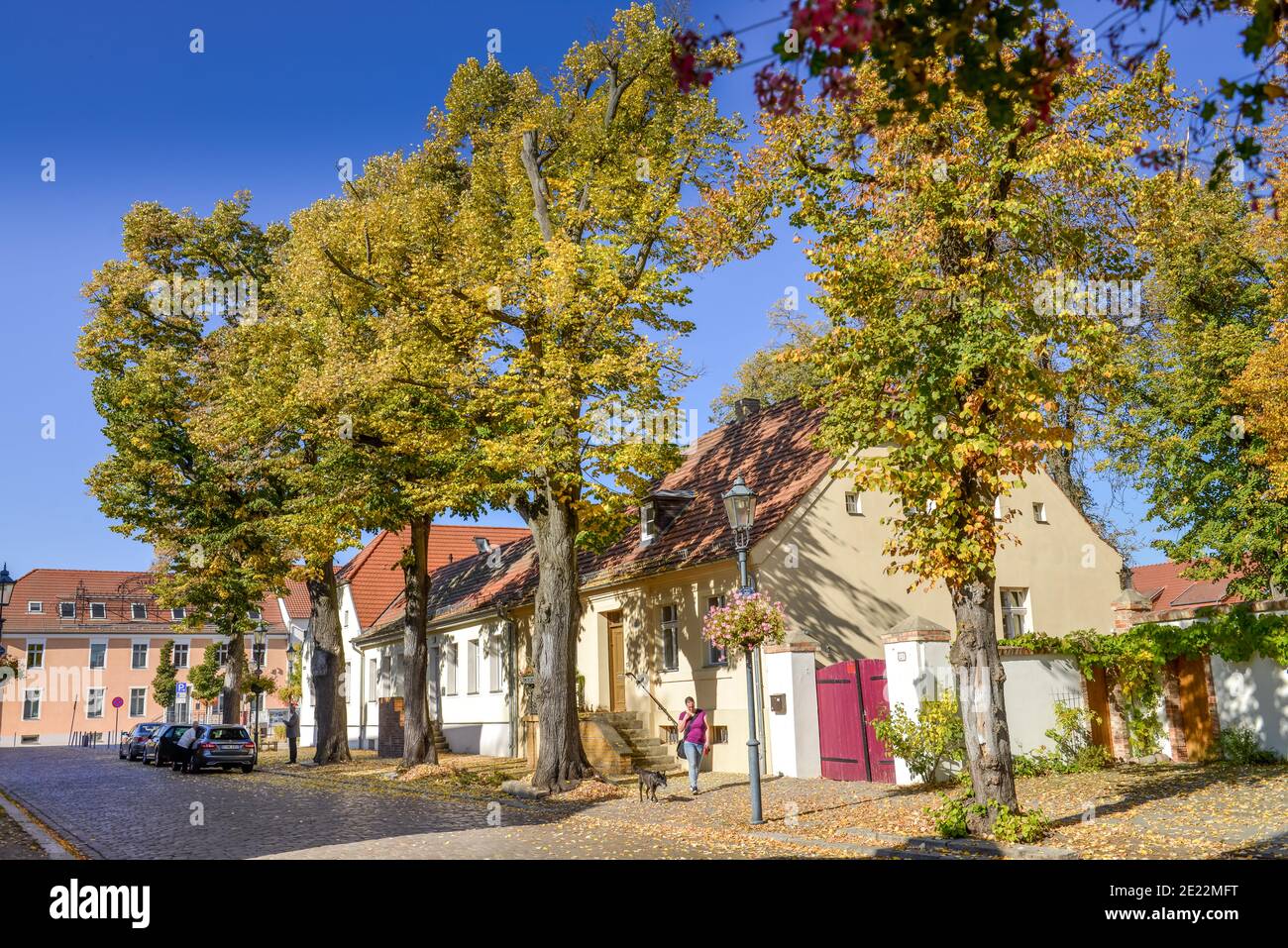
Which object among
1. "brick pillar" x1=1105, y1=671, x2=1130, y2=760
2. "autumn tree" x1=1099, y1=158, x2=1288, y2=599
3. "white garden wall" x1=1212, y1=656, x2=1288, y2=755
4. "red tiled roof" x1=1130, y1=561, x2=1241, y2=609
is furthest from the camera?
"red tiled roof" x1=1130, y1=561, x2=1241, y2=609

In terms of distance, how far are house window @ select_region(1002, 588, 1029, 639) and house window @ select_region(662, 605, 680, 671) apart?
26.6 feet

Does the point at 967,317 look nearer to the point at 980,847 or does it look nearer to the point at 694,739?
the point at 980,847

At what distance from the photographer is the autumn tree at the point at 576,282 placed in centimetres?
1947

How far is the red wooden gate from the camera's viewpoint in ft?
60.0

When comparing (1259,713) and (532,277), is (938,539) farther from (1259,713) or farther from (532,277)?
(532,277)

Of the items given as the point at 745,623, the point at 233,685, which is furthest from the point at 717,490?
the point at 233,685

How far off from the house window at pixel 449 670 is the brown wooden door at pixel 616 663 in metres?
10.6

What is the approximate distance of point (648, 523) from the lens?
2714 cm

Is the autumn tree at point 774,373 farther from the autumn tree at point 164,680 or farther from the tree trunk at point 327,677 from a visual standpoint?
the autumn tree at point 164,680

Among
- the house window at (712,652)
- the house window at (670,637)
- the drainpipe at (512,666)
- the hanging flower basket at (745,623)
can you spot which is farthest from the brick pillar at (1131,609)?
the drainpipe at (512,666)

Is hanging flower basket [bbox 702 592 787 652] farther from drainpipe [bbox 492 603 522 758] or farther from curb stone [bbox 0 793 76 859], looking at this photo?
drainpipe [bbox 492 603 522 758]

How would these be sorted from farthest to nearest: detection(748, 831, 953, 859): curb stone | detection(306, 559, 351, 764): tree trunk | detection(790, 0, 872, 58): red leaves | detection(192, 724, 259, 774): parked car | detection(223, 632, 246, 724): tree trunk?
1. detection(223, 632, 246, 724): tree trunk
2. detection(306, 559, 351, 764): tree trunk
3. detection(192, 724, 259, 774): parked car
4. detection(748, 831, 953, 859): curb stone
5. detection(790, 0, 872, 58): red leaves

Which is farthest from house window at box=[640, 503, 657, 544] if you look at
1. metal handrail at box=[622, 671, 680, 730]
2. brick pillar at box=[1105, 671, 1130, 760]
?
brick pillar at box=[1105, 671, 1130, 760]
